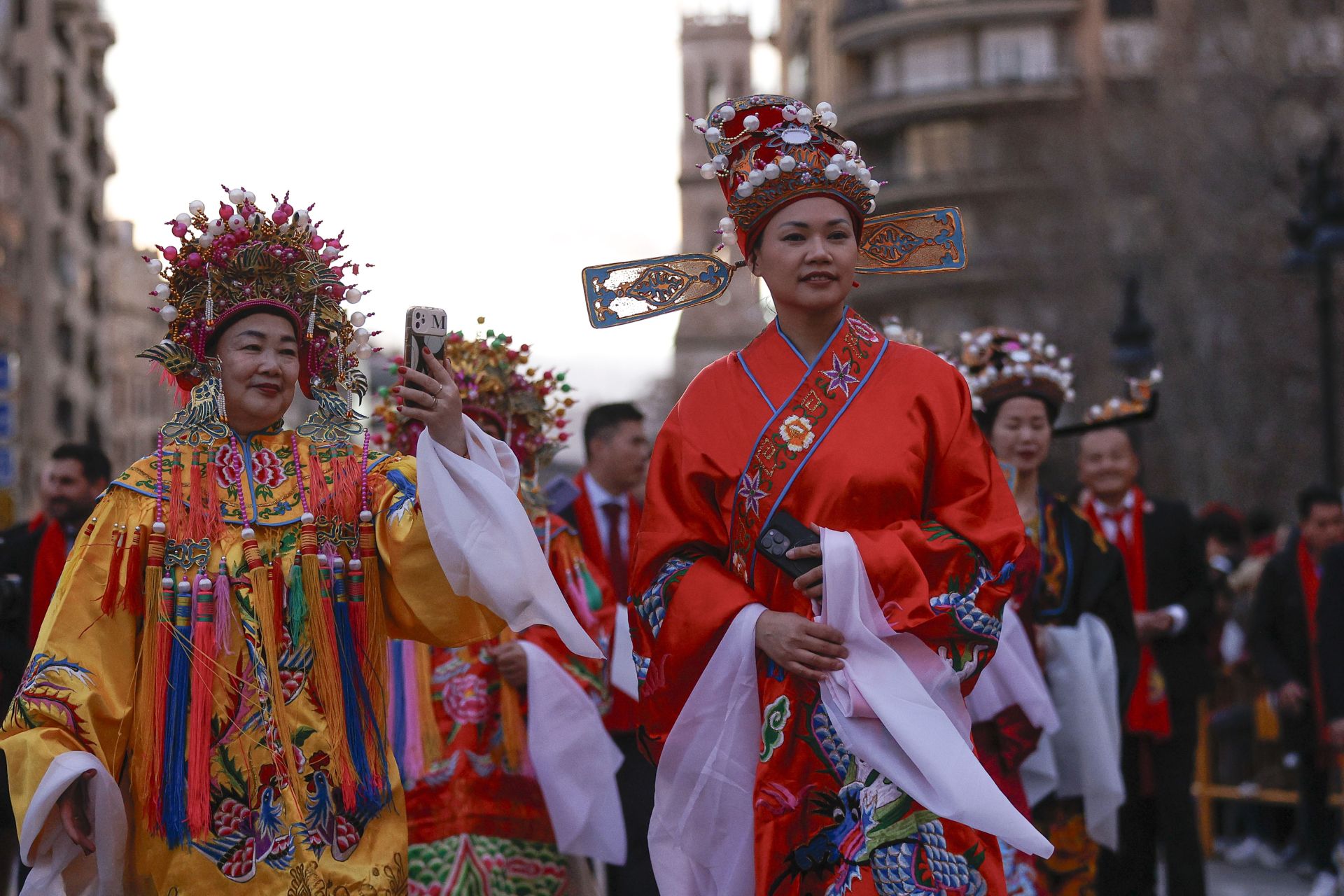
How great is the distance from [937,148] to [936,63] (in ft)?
9.40

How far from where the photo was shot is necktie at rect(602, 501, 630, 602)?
8.59 metres

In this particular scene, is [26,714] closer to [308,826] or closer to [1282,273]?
[308,826]

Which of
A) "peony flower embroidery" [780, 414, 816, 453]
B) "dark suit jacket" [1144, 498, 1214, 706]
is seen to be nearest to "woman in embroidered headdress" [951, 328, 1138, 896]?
"dark suit jacket" [1144, 498, 1214, 706]

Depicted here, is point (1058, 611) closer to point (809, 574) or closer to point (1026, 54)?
point (809, 574)

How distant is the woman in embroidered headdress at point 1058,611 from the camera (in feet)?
22.1

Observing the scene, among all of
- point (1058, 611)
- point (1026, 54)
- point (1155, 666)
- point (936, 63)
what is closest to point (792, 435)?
point (1058, 611)

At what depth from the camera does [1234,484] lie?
83.6ft

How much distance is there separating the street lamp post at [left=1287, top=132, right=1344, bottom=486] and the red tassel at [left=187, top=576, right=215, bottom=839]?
10612 millimetres

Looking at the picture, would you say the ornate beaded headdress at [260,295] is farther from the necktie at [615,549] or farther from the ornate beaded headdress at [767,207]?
the necktie at [615,549]

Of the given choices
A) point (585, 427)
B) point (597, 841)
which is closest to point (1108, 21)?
point (585, 427)

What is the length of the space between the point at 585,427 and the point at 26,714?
511cm

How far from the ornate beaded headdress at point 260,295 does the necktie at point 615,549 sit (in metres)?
3.96

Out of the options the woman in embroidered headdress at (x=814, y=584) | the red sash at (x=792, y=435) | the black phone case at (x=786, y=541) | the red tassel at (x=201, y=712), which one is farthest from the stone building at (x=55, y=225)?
the black phone case at (x=786, y=541)

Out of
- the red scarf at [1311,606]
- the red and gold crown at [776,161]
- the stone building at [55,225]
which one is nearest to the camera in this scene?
the red and gold crown at [776,161]
